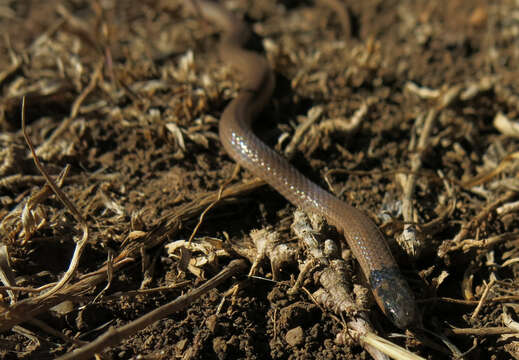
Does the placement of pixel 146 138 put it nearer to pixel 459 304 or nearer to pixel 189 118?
pixel 189 118

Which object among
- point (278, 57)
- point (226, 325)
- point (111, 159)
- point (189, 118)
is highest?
point (278, 57)

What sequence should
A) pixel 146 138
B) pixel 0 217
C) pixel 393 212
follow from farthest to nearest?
pixel 146 138
pixel 393 212
pixel 0 217

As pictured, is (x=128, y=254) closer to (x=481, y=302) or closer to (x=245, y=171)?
(x=245, y=171)

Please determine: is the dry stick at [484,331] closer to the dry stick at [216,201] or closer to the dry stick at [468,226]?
the dry stick at [468,226]

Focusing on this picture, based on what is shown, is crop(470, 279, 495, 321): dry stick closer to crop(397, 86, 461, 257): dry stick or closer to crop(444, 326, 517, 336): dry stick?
crop(444, 326, 517, 336): dry stick

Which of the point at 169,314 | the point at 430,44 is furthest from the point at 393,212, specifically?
the point at 430,44

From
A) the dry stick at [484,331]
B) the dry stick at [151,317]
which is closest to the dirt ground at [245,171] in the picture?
the dry stick at [484,331]

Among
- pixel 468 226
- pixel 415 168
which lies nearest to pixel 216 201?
pixel 415 168

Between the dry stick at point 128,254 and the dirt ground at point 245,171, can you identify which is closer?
the dry stick at point 128,254
